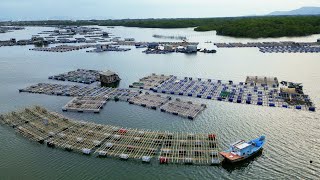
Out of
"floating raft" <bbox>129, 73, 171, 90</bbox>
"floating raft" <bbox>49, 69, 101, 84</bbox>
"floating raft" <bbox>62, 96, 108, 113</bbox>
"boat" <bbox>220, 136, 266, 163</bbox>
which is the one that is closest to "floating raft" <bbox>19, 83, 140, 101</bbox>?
"floating raft" <bbox>62, 96, 108, 113</bbox>

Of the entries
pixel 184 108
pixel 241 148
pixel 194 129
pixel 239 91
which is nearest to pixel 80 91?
pixel 184 108

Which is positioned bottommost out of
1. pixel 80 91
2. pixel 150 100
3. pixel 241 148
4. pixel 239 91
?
pixel 241 148

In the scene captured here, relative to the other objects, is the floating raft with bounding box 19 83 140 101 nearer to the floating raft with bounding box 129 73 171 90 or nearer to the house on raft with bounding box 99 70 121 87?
the house on raft with bounding box 99 70 121 87

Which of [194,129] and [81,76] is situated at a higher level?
[81,76]

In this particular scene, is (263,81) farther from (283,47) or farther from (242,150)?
(283,47)

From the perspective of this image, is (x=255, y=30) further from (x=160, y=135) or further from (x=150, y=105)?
(x=160, y=135)
